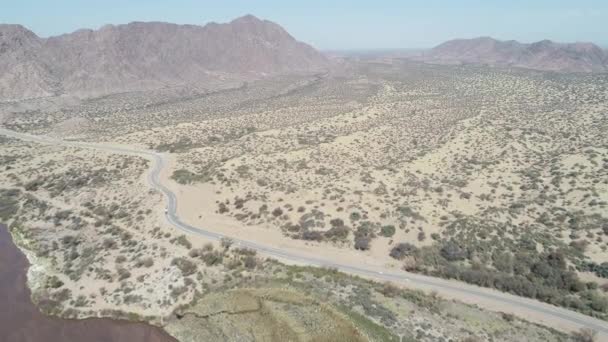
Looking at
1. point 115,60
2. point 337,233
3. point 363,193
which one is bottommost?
point 337,233

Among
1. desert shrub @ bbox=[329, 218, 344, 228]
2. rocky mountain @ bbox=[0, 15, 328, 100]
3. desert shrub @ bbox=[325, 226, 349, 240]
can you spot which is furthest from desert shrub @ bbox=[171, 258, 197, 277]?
rocky mountain @ bbox=[0, 15, 328, 100]

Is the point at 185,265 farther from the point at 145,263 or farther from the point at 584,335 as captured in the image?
the point at 584,335

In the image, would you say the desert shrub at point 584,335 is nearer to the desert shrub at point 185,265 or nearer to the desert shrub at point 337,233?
the desert shrub at point 337,233

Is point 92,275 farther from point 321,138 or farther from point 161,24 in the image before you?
point 161,24

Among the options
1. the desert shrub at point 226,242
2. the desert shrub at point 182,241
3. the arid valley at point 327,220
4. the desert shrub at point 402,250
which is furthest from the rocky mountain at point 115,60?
the desert shrub at point 402,250

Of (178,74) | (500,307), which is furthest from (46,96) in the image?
(500,307)

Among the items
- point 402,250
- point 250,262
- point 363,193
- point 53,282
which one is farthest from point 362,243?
point 53,282
